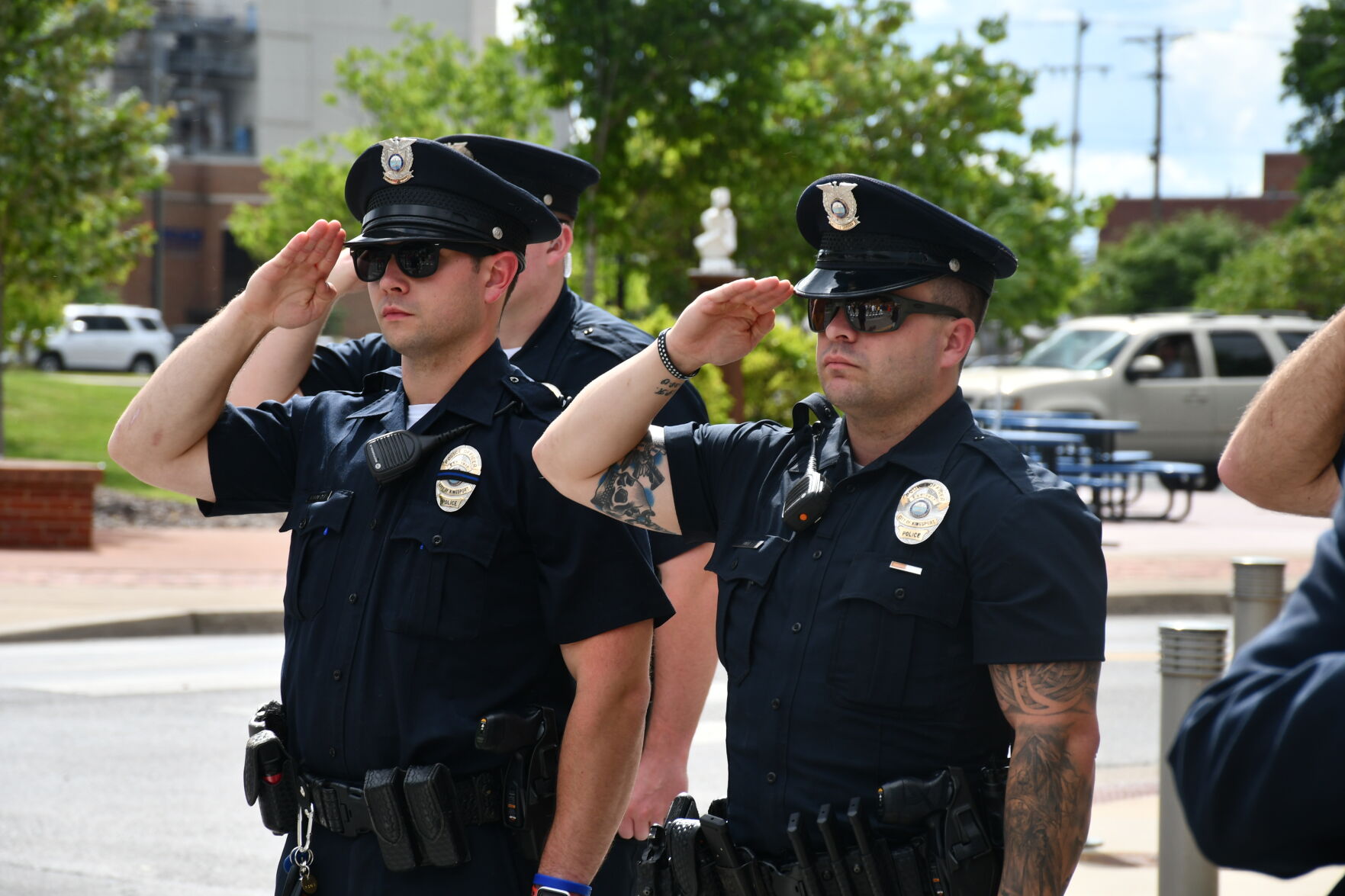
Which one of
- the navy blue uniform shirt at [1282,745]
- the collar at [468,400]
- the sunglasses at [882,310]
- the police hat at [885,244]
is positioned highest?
the police hat at [885,244]

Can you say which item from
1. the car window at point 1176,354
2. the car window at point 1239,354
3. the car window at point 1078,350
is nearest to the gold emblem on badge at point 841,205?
the car window at point 1078,350

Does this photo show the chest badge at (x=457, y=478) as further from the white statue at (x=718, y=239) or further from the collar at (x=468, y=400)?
the white statue at (x=718, y=239)

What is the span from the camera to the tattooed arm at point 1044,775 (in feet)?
8.15

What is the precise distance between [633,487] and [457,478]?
13.1 inches

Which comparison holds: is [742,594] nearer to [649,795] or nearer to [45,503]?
[649,795]

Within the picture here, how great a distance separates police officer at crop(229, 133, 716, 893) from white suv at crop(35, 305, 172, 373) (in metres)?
37.2

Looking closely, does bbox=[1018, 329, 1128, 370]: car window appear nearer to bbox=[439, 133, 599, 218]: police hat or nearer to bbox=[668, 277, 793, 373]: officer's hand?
bbox=[439, 133, 599, 218]: police hat

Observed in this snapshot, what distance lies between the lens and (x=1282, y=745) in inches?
53.4

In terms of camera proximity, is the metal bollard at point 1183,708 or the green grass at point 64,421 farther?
the green grass at point 64,421

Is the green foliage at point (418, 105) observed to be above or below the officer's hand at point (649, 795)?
above

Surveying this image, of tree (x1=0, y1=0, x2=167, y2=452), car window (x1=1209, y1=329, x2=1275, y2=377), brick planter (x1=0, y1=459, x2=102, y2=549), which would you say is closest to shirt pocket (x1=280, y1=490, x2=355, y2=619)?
brick planter (x1=0, y1=459, x2=102, y2=549)

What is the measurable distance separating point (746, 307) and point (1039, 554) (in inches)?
27.7

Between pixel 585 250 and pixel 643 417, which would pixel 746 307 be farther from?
pixel 585 250

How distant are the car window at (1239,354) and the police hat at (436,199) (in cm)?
1856
